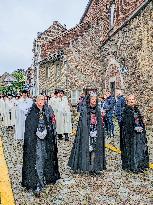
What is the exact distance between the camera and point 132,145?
9.55 m

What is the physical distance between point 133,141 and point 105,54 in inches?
665

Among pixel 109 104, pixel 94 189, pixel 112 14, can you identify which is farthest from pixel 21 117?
pixel 112 14

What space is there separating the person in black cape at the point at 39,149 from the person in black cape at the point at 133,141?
6.66 ft

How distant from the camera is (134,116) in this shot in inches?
381

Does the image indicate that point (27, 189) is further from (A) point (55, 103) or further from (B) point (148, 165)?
(A) point (55, 103)

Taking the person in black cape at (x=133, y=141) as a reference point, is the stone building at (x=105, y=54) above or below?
above

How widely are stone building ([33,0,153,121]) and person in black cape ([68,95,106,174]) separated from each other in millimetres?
8563

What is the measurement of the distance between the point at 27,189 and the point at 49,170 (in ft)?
1.95

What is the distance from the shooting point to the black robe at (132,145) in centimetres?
946

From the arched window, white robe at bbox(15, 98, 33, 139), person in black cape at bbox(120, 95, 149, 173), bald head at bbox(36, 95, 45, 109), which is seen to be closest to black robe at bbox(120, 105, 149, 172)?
person in black cape at bbox(120, 95, 149, 173)

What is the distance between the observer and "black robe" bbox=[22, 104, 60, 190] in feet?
25.4

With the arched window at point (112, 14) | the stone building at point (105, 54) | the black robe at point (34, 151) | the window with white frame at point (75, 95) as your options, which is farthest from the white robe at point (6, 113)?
the black robe at point (34, 151)

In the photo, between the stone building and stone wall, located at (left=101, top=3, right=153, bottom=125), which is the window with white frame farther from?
stone wall, located at (left=101, top=3, right=153, bottom=125)

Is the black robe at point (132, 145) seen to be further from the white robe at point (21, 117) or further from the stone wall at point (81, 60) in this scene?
the stone wall at point (81, 60)
